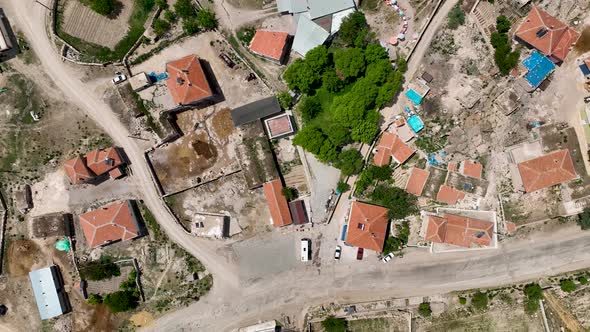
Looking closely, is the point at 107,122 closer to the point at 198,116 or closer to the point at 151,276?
the point at 198,116

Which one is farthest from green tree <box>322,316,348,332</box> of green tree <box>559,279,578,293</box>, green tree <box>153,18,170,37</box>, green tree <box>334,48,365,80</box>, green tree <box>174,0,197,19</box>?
green tree <box>174,0,197,19</box>

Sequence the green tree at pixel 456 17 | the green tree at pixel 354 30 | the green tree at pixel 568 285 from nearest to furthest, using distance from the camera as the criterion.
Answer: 1. the green tree at pixel 354 30
2. the green tree at pixel 456 17
3. the green tree at pixel 568 285

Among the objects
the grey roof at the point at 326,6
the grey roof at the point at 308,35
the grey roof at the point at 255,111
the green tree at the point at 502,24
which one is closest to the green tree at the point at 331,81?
the grey roof at the point at 308,35

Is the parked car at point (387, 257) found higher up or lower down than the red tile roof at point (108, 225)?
lower down

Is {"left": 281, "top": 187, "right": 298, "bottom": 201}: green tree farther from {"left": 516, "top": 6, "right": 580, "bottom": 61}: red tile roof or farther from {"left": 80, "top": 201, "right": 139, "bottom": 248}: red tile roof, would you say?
{"left": 516, "top": 6, "right": 580, "bottom": 61}: red tile roof

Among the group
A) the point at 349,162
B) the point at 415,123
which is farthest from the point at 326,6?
the point at 349,162

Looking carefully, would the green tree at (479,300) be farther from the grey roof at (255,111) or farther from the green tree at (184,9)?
the green tree at (184,9)
